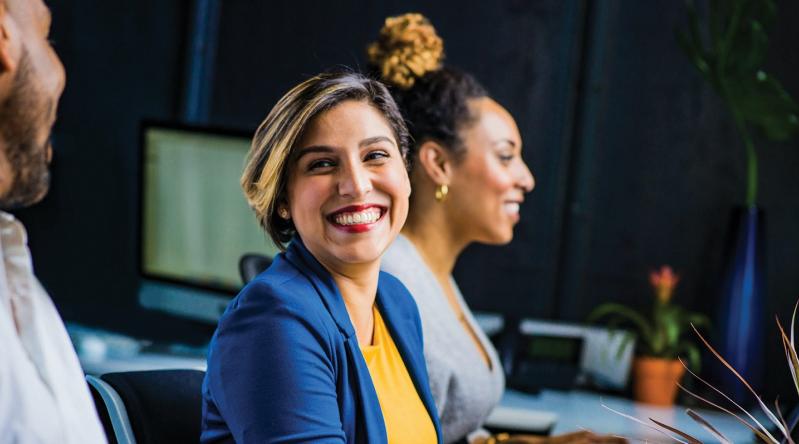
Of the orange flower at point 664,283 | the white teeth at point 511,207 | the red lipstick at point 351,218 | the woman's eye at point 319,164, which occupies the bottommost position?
the orange flower at point 664,283

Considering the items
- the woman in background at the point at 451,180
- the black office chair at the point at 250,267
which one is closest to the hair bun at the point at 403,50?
the woman in background at the point at 451,180

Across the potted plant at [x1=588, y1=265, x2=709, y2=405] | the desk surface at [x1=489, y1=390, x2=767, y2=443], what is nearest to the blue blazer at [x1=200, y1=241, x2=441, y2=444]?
the desk surface at [x1=489, y1=390, x2=767, y2=443]

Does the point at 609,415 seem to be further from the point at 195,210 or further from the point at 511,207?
the point at 195,210

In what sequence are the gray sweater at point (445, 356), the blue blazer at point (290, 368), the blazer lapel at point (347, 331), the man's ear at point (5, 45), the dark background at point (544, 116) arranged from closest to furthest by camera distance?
the man's ear at point (5, 45), the blue blazer at point (290, 368), the blazer lapel at point (347, 331), the gray sweater at point (445, 356), the dark background at point (544, 116)

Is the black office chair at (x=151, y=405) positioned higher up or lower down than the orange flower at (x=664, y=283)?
higher up

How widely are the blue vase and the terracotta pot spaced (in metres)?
0.11

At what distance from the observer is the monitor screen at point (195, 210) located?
9.76 ft

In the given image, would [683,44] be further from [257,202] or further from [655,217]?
[257,202]

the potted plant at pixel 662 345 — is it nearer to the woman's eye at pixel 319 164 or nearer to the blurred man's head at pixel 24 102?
the woman's eye at pixel 319 164

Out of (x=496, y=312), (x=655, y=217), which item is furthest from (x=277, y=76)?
(x=655, y=217)

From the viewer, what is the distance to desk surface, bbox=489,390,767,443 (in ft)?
8.27

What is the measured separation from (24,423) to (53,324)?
0.35 feet

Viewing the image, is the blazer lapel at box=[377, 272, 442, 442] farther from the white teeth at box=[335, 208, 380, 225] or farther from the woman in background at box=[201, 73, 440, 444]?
the white teeth at box=[335, 208, 380, 225]

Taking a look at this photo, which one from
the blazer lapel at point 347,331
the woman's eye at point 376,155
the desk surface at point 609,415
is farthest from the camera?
the desk surface at point 609,415
